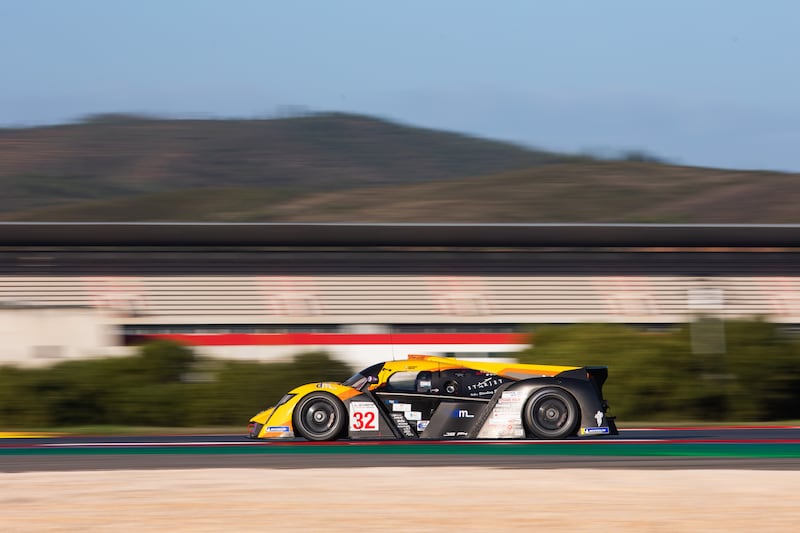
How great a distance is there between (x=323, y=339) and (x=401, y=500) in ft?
83.7

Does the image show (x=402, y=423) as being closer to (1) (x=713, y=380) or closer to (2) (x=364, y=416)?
(2) (x=364, y=416)

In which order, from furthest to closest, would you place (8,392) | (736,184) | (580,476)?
1. (736,184)
2. (8,392)
3. (580,476)

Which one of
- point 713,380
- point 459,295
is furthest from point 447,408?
point 459,295

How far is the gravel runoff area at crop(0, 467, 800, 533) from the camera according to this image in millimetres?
7391

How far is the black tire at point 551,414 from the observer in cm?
1236

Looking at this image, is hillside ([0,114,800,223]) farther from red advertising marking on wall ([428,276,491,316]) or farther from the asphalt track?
the asphalt track

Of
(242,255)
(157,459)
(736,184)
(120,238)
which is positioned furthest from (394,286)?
(157,459)

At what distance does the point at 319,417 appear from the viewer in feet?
41.0

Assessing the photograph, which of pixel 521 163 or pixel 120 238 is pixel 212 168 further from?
pixel 120 238

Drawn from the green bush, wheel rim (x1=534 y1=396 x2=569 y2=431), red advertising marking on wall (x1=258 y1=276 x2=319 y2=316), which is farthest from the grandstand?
wheel rim (x1=534 y1=396 x2=569 y2=431)

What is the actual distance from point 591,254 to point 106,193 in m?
25.3

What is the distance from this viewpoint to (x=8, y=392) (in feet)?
59.3

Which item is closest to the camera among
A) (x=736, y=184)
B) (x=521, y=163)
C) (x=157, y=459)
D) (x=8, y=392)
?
(x=157, y=459)

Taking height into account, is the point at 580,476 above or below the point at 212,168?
below
